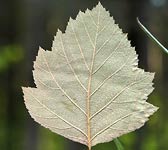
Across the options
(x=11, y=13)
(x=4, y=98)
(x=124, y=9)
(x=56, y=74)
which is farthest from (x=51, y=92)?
(x=4, y=98)

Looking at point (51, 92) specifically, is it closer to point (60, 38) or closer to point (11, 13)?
point (60, 38)

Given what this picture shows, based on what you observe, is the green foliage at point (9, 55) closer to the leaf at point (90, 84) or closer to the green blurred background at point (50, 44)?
the green blurred background at point (50, 44)

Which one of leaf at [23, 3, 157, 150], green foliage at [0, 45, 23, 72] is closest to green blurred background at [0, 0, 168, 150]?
green foliage at [0, 45, 23, 72]

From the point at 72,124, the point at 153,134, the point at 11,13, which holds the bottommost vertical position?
the point at 72,124

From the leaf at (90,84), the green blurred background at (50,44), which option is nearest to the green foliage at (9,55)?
the green blurred background at (50,44)

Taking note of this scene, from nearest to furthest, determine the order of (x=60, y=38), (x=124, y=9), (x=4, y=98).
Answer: (x=60, y=38), (x=124, y=9), (x=4, y=98)

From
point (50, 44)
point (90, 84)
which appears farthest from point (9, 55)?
point (90, 84)

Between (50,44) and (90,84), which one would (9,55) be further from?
(90,84)

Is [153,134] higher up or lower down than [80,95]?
higher up
